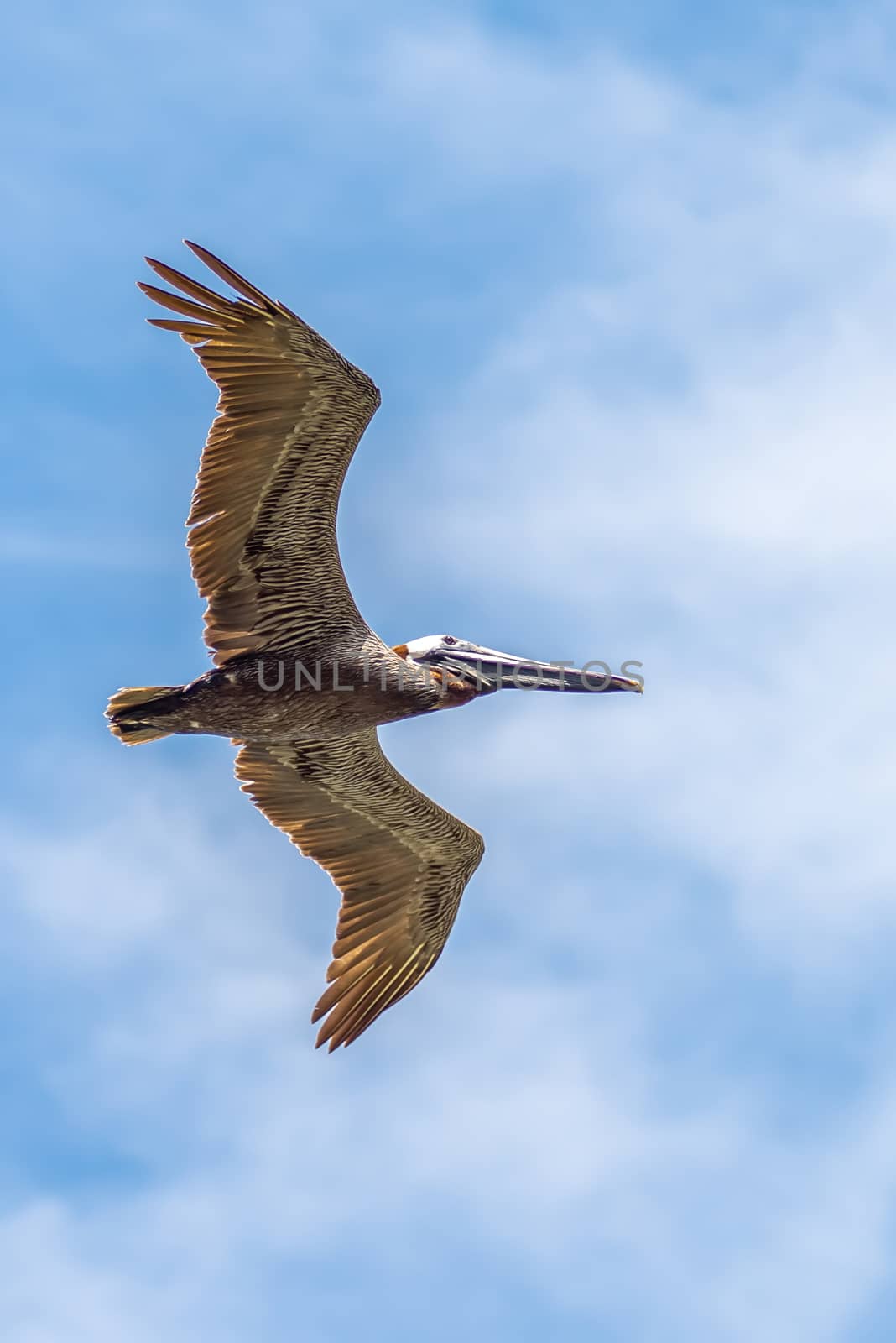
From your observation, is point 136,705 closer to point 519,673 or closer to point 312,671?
point 312,671

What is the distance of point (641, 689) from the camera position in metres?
15.1

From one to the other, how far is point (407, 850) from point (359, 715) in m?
1.77

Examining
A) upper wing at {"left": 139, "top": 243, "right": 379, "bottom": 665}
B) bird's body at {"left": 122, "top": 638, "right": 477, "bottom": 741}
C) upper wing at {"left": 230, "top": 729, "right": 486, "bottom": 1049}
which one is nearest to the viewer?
upper wing at {"left": 139, "top": 243, "right": 379, "bottom": 665}

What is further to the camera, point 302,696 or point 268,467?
point 302,696

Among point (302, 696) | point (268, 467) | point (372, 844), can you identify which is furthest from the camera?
point (372, 844)

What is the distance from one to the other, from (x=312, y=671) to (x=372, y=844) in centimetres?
210

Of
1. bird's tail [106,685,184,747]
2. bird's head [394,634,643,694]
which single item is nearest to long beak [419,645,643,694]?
bird's head [394,634,643,694]

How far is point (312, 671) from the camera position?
14.4 meters

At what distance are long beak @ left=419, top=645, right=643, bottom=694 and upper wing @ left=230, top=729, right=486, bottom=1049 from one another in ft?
3.04

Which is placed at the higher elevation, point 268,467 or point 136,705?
point 268,467

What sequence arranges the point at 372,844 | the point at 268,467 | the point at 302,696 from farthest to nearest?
the point at 372,844 → the point at 302,696 → the point at 268,467

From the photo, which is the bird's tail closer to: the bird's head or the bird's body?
the bird's body

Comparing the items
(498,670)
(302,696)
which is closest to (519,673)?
(498,670)

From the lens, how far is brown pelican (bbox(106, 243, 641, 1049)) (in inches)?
520
